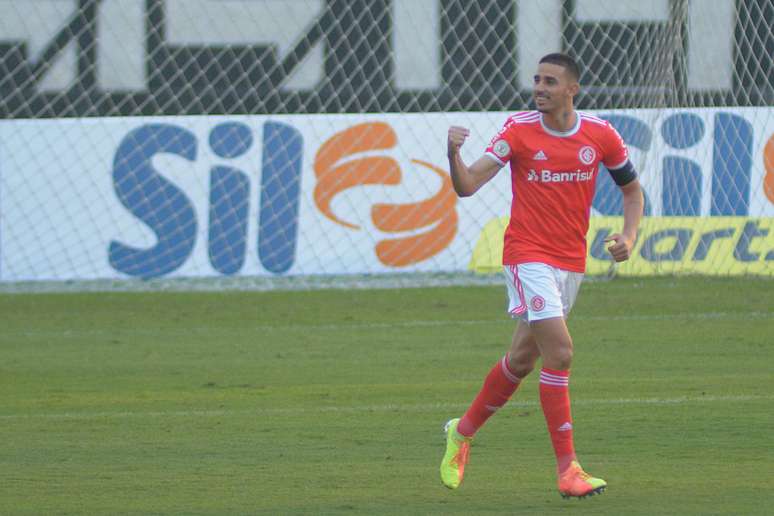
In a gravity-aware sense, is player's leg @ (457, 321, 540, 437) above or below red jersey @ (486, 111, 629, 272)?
below

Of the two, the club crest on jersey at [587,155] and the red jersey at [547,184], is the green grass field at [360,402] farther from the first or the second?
the club crest on jersey at [587,155]

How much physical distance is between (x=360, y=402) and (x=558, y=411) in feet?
7.68

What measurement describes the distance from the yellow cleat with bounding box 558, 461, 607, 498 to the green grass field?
7 cm

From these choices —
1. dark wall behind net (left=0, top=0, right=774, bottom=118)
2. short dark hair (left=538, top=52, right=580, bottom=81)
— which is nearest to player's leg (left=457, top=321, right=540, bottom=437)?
short dark hair (left=538, top=52, right=580, bottom=81)

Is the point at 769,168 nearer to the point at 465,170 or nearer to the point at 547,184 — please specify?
the point at 547,184

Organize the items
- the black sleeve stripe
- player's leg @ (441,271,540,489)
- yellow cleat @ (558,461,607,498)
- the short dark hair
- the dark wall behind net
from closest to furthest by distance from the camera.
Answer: yellow cleat @ (558,461,607,498) → the short dark hair → player's leg @ (441,271,540,489) → the black sleeve stripe → the dark wall behind net

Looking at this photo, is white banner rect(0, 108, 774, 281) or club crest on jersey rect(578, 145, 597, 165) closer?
club crest on jersey rect(578, 145, 597, 165)

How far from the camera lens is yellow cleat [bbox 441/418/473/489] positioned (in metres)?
5.51

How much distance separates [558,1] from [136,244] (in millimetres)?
4430

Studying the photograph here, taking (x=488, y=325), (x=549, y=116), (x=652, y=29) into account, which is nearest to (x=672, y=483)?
(x=549, y=116)

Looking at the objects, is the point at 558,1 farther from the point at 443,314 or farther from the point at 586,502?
the point at 586,502

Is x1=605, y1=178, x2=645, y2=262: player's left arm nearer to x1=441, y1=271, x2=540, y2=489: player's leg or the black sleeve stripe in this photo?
the black sleeve stripe

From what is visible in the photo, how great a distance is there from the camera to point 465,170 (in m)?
5.54

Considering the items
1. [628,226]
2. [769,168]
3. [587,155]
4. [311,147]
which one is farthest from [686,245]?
[587,155]
